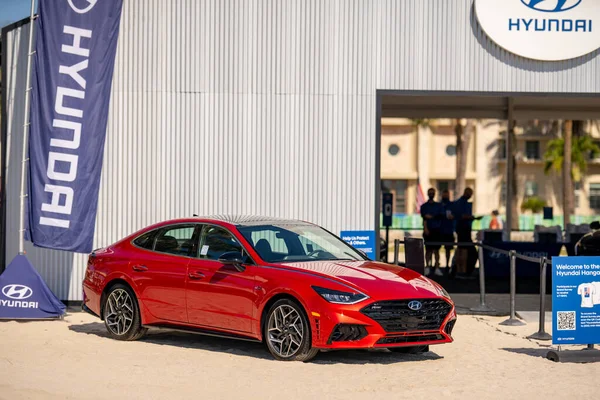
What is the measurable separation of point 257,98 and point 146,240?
443cm

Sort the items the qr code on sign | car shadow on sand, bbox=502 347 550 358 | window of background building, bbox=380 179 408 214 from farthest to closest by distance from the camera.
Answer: window of background building, bbox=380 179 408 214 → car shadow on sand, bbox=502 347 550 358 → the qr code on sign

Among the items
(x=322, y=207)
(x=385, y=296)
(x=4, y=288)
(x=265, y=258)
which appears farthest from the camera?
(x=322, y=207)

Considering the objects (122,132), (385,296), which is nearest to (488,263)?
(122,132)

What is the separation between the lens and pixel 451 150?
7475 cm

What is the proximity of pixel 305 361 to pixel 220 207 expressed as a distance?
5939 millimetres

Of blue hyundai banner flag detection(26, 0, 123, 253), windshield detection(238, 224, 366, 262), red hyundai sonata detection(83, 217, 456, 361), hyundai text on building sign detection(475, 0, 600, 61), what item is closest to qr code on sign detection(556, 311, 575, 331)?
red hyundai sonata detection(83, 217, 456, 361)

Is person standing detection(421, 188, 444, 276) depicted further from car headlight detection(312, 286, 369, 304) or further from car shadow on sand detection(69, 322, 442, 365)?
→ car headlight detection(312, 286, 369, 304)

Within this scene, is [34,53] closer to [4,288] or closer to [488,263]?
[4,288]

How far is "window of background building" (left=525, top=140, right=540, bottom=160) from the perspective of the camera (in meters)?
79.2

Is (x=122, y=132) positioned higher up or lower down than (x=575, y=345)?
higher up

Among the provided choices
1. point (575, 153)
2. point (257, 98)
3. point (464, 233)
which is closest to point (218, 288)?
point (257, 98)

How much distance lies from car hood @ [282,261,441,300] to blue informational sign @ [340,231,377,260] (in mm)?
3938

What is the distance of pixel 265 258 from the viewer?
37.6ft

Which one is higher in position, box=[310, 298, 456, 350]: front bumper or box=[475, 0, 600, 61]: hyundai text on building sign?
box=[475, 0, 600, 61]: hyundai text on building sign
